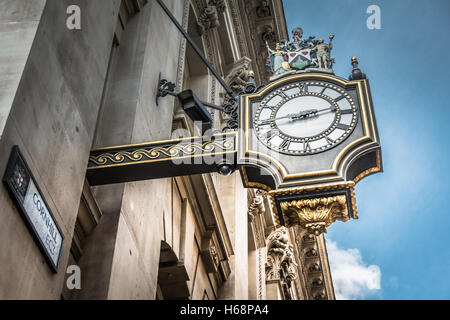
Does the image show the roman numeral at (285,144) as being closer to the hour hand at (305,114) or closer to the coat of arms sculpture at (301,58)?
the hour hand at (305,114)

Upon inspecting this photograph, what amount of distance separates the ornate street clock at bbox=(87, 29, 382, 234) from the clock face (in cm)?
1

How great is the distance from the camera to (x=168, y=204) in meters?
11.9

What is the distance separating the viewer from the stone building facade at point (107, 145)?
20.1 feet

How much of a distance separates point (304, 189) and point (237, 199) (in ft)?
32.5

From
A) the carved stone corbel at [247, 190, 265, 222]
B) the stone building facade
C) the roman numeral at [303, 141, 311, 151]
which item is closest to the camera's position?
the stone building facade

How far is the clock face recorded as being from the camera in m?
7.97

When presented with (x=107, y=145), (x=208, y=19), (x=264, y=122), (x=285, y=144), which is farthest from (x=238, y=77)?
(x=285, y=144)

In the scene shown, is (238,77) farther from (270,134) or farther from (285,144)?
(285,144)

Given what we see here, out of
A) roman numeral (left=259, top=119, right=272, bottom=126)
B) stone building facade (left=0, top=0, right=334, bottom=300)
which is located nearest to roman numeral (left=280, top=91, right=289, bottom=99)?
roman numeral (left=259, top=119, right=272, bottom=126)

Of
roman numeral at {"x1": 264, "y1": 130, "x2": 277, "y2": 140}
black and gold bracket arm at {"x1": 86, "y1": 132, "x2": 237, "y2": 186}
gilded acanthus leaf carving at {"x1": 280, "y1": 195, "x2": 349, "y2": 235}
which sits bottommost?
gilded acanthus leaf carving at {"x1": 280, "y1": 195, "x2": 349, "y2": 235}

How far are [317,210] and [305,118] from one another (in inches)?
54.6

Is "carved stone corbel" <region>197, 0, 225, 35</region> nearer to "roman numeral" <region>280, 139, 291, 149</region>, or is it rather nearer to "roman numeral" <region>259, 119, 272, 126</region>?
"roman numeral" <region>259, 119, 272, 126</region>

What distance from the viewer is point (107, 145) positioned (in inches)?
361
